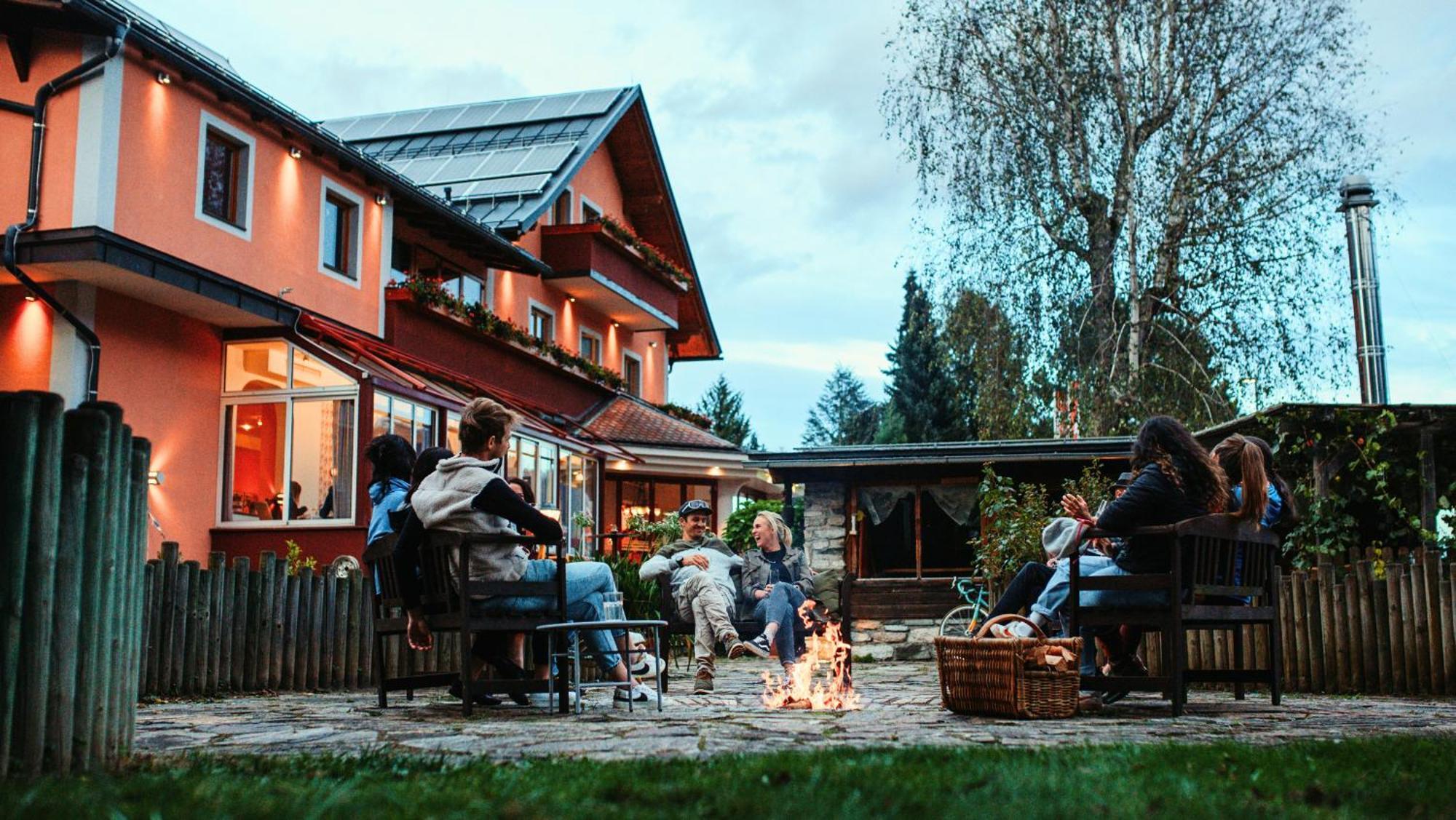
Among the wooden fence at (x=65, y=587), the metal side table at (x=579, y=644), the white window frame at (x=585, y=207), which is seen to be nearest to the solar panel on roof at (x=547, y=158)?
the white window frame at (x=585, y=207)

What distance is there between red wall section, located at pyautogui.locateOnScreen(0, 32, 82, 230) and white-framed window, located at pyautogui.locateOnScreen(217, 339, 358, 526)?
2956 mm

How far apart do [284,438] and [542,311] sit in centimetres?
892

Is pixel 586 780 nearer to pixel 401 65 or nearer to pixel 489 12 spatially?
pixel 489 12

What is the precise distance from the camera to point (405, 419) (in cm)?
1620

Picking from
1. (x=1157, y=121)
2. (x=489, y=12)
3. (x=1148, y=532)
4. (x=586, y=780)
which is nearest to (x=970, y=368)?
(x=1157, y=121)

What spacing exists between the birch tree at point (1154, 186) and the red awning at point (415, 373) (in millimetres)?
6954

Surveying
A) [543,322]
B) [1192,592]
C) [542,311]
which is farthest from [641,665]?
[543,322]

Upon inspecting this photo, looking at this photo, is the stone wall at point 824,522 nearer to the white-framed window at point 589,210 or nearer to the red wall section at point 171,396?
the red wall section at point 171,396

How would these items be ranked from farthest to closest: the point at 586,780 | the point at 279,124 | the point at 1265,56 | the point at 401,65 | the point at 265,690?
the point at 401,65, the point at 1265,56, the point at 279,124, the point at 265,690, the point at 586,780

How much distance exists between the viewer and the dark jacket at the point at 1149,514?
632 cm

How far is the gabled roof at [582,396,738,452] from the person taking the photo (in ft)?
75.9

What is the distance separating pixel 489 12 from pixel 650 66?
57123 mm

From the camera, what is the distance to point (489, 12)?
24859 mm

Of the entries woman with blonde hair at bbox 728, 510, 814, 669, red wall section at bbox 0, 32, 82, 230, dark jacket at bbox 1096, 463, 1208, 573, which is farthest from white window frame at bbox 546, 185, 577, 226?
dark jacket at bbox 1096, 463, 1208, 573
